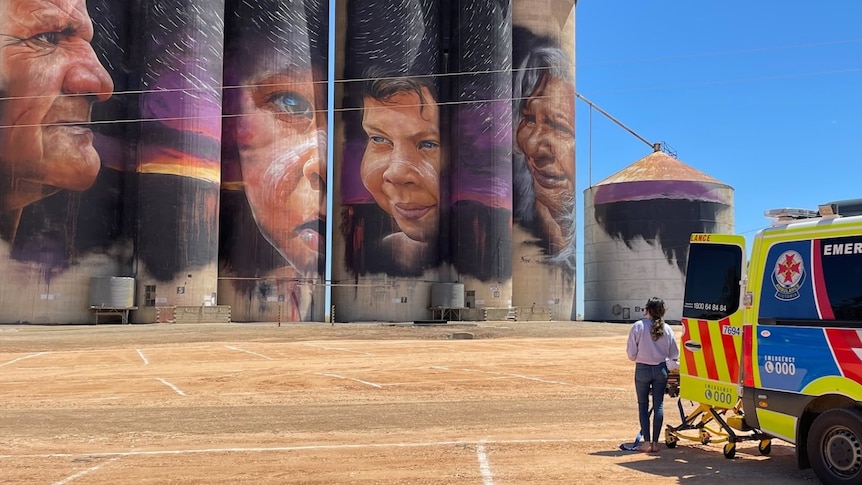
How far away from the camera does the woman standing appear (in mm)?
9211

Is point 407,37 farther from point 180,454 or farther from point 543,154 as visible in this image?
point 180,454

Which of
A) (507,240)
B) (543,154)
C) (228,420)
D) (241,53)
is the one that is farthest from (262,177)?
(228,420)

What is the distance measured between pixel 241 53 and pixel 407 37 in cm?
1175

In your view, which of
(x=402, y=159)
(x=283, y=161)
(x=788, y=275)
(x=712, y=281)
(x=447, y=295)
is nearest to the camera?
(x=788, y=275)

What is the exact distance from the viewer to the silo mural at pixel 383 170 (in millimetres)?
52594

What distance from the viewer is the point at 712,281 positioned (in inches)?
345

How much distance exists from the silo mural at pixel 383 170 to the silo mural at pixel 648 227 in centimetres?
1796

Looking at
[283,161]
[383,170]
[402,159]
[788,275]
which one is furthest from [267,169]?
[788,275]

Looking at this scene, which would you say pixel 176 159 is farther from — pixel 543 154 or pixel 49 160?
pixel 543 154

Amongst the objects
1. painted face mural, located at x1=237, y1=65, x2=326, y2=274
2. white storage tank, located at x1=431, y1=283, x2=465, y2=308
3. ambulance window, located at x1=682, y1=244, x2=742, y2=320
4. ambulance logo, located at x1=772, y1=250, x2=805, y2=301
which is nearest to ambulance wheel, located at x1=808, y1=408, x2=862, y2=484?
→ ambulance logo, located at x1=772, y1=250, x2=805, y2=301

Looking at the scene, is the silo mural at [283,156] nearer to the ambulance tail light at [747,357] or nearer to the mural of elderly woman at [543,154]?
the mural of elderly woman at [543,154]

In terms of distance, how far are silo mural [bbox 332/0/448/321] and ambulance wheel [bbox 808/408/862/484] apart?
4550 centimetres

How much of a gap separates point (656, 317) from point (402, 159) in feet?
148

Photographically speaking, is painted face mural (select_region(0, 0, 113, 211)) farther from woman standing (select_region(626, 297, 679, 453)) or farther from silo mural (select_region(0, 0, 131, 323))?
woman standing (select_region(626, 297, 679, 453))
